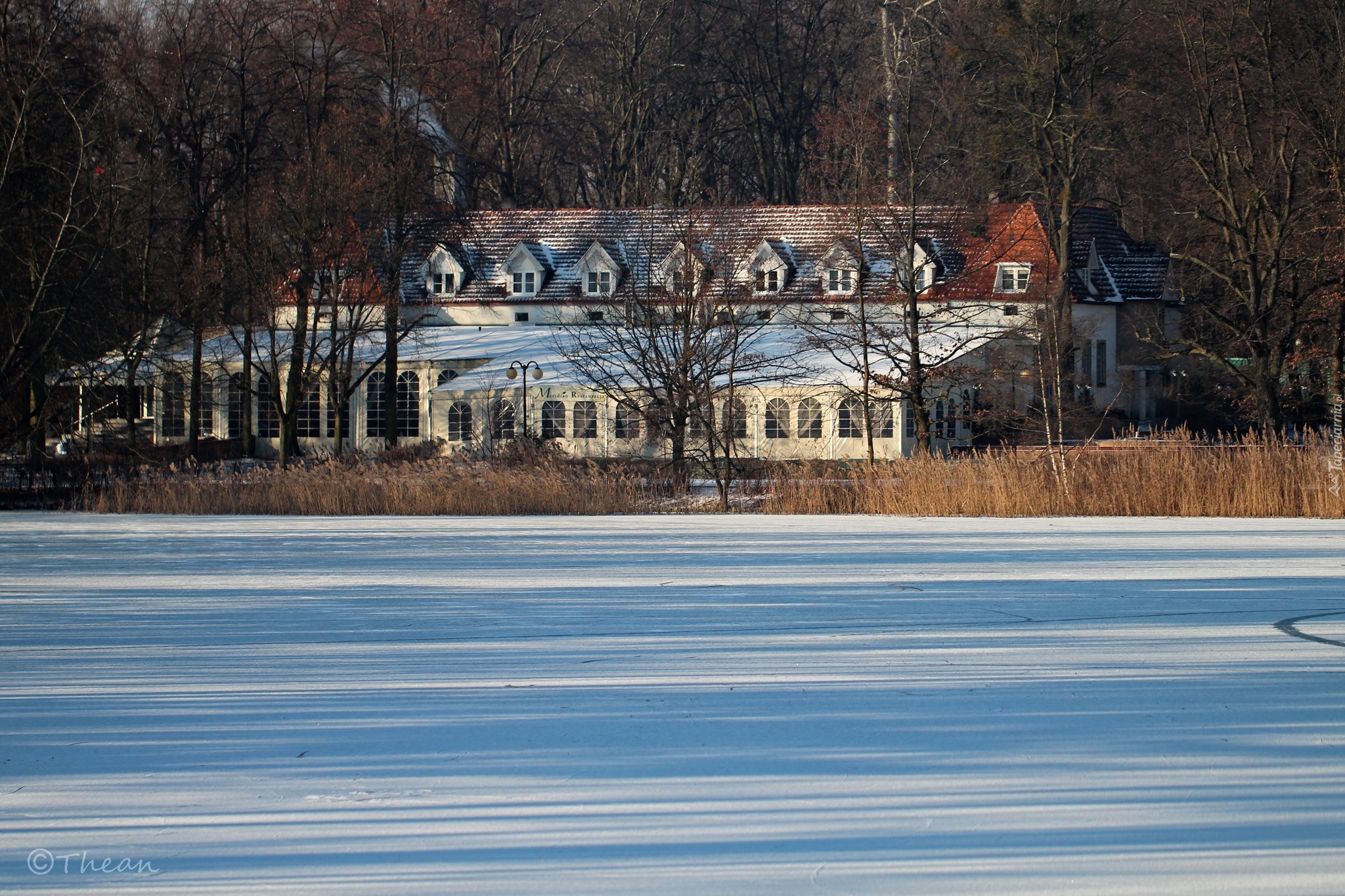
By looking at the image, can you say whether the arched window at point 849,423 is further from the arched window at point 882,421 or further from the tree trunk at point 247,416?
the tree trunk at point 247,416

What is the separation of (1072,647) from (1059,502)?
9.23 metres

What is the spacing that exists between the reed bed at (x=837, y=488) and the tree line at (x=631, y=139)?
3261 millimetres

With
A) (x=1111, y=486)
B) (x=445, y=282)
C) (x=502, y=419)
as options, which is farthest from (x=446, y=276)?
(x=1111, y=486)

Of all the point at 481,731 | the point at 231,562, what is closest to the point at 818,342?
the point at 231,562

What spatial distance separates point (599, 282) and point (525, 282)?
2.60 metres

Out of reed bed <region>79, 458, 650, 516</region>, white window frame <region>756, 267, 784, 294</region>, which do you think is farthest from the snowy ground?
white window frame <region>756, 267, 784, 294</region>

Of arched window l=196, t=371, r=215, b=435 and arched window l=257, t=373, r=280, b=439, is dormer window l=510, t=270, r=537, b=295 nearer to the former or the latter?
arched window l=257, t=373, r=280, b=439

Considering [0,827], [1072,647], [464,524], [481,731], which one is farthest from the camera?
[464,524]

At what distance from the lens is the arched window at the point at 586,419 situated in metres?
33.1

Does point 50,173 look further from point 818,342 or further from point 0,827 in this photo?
point 0,827

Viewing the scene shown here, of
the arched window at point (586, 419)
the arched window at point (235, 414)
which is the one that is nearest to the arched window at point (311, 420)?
the arched window at point (235, 414)

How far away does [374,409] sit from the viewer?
3703cm

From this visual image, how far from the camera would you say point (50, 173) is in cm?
1905

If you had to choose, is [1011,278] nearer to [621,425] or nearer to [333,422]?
[621,425]
